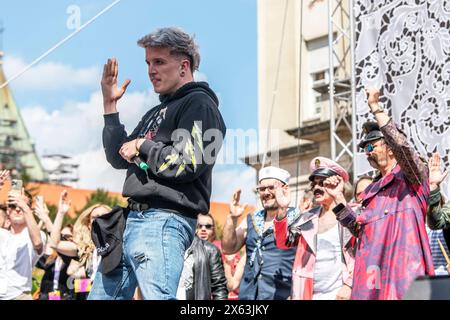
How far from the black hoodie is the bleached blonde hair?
11.4 feet

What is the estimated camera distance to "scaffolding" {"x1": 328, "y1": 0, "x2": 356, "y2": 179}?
904 cm

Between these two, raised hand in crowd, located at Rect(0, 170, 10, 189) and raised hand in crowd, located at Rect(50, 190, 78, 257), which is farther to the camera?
raised hand in crowd, located at Rect(50, 190, 78, 257)

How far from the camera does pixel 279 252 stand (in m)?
6.27

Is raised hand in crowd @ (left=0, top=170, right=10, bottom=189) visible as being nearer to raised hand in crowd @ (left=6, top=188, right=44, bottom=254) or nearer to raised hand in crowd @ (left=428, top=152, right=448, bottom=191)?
raised hand in crowd @ (left=6, top=188, right=44, bottom=254)

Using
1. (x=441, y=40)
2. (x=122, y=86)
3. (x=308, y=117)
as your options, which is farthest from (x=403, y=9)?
(x=308, y=117)

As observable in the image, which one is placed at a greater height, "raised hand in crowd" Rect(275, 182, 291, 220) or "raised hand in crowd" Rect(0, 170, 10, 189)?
"raised hand in crowd" Rect(0, 170, 10, 189)

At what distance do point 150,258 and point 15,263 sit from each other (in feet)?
10.9

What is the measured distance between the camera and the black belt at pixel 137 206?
4.11 meters

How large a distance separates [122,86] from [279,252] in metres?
2.30

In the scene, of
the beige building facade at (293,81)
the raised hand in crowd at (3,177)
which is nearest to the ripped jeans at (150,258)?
the raised hand in crowd at (3,177)

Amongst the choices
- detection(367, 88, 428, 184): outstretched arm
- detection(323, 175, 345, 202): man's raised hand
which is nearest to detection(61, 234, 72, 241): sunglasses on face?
detection(323, 175, 345, 202): man's raised hand

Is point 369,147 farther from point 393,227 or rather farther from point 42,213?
point 42,213

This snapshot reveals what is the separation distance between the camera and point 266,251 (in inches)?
247
